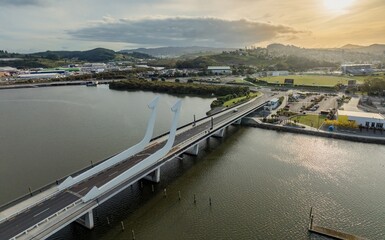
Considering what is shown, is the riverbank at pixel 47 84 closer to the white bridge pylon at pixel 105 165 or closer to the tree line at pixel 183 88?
the tree line at pixel 183 88

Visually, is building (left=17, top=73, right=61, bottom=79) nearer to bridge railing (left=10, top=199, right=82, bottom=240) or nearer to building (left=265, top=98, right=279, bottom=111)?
building (left=265, top=98, right=279, bottom=111)

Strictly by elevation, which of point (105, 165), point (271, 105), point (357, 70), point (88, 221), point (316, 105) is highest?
point (357, 70)

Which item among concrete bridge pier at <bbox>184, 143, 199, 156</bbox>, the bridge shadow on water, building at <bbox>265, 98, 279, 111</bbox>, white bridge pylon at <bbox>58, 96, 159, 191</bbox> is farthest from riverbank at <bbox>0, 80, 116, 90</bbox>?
white bridge pylon at <bbox>58, 96, 159, 191</bbox>

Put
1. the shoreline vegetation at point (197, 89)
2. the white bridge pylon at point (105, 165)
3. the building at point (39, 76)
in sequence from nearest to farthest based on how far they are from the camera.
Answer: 1. the white bridge pylon at point (105, 165)
2. the shoreline vegetation at point (197, 89)
3. the building at point (39, 76)

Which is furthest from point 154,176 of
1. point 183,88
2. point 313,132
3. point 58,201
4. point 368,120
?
point 183,88

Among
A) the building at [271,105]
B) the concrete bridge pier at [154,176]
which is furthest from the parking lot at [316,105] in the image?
the concrete bridge pier at [154,176]

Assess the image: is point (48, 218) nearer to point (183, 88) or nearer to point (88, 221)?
point (88, 221)
